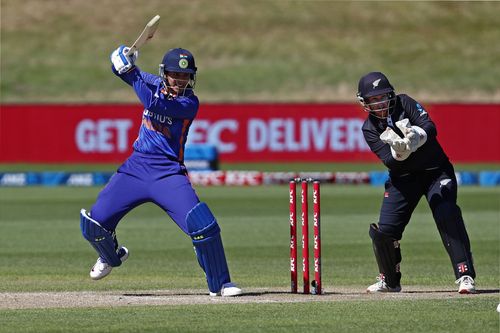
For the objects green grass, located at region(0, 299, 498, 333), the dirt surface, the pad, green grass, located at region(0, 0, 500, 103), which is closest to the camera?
green grass, located at region(0, 299, 498, 333)

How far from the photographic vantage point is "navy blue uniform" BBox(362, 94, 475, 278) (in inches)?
397

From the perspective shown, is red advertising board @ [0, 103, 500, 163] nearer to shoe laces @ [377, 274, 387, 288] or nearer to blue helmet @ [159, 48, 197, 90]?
shoe laces @ [377, 274, 387, 288]

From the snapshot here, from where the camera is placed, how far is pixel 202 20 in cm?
4372

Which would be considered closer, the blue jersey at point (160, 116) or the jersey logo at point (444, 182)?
the blue jersey at point (160, 116)

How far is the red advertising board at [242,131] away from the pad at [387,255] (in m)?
17.6

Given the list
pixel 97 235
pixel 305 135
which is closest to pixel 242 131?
pixel 305 135

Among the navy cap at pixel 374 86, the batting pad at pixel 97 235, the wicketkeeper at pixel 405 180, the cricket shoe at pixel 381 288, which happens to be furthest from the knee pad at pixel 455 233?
the batting pad at pixel 97 235

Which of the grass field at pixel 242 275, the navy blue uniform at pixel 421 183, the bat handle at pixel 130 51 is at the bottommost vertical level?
the grass field at pixel 242 275

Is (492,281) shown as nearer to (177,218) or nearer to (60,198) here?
(177,218)

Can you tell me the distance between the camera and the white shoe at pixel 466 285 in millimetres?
10008

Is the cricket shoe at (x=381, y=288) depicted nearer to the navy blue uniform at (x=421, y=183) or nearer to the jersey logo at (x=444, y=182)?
the navy blue uniform at (x=421, y=183)

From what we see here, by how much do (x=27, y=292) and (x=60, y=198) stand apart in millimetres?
12048

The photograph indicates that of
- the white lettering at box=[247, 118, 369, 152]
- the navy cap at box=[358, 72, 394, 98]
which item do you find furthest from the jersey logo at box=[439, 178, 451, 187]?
the white lettering at box=[247, 118, 369, 152]

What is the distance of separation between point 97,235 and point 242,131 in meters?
18.5
